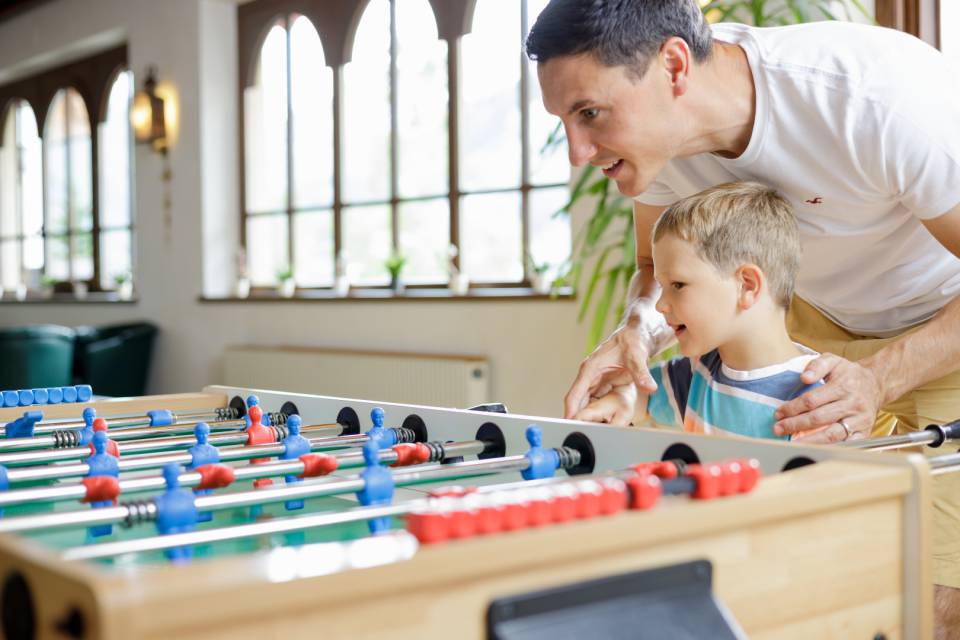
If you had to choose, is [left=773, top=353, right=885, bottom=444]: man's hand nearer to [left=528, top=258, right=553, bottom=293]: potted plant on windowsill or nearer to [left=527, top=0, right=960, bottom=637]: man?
[left=527, top=0, right=960, bottom=637]: man

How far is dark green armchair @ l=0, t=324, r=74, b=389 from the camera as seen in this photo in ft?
21.7

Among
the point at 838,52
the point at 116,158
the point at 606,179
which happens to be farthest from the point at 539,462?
the point at 116,158

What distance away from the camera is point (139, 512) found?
100 centimetres

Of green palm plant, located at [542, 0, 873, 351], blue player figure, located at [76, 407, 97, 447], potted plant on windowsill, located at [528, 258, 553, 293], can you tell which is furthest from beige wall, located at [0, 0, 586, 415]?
blue player figure, located at [76, 407, 97, 447]

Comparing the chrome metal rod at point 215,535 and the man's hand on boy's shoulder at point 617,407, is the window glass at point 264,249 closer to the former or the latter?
the man's hand on boy's shoulder at point 617,407

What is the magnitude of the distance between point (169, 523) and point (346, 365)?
15.9 ft

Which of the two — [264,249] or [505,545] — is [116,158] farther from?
[505,545]

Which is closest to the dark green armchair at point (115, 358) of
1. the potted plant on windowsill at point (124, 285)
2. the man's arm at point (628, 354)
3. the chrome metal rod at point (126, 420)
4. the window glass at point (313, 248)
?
the potted plant on windowsill at point (124, 285)

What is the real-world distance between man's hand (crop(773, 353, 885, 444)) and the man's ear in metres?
0.52

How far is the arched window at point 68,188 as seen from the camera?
27.6 feet

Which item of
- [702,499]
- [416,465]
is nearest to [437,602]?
[702,499]

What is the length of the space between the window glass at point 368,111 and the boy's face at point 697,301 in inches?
172

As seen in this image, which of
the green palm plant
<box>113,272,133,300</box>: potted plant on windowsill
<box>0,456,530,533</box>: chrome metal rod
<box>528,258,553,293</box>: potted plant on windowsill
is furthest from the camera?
<box>113,272,133,300</box>: potted plant on windowsill

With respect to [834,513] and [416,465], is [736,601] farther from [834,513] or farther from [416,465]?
[416,465]
